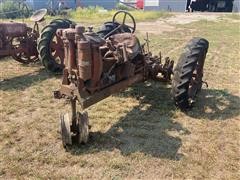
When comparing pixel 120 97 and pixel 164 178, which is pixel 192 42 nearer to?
pixel 120 97

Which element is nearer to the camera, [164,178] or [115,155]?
[164,178]

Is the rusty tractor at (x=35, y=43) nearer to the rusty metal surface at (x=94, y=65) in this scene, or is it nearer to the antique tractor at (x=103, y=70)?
the antique tractor at (x=103, y=70)

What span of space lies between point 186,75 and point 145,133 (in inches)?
47.2

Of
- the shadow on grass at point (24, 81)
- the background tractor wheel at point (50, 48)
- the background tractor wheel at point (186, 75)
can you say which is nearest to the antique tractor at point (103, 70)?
the background tractor wheel at point (186, 75)

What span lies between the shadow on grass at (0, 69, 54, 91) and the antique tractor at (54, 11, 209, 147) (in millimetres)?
2012

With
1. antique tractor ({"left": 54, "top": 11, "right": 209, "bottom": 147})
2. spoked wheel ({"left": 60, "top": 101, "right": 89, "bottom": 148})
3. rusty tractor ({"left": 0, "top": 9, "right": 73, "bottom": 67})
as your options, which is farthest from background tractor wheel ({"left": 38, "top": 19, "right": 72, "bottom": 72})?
spoked wheel ({"left": 60, "top": 101, "right": 89, "bottom": 148})

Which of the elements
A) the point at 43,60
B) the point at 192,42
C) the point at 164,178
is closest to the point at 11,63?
the point at 43,60

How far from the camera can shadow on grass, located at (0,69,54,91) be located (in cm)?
700

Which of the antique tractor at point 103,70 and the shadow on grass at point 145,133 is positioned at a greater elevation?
the antique tractor at point 103,70

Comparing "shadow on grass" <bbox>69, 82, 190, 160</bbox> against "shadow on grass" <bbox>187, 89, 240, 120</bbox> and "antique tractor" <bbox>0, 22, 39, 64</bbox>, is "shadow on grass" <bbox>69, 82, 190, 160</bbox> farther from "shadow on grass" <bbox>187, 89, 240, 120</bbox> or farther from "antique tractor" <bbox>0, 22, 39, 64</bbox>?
"antique tractor" <bbox>0, 22, 39, 64</bbox>

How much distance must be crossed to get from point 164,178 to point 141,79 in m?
2.42

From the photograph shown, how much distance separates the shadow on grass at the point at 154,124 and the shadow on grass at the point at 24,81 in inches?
83.4

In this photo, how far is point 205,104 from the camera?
597 centimetres

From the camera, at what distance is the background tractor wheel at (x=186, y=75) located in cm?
540
